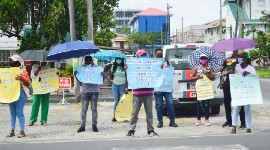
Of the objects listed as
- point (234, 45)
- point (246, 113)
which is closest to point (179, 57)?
point (234, 45)

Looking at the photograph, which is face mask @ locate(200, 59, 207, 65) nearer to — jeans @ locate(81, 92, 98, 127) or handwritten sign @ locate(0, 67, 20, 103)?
jeans @ locate(81, 92, 98, 127)

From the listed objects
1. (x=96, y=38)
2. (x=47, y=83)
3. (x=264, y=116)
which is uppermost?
(x=96, y=38)

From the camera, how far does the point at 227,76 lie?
10.8 meters

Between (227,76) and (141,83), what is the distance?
2445mm

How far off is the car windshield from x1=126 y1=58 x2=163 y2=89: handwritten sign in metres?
3.15

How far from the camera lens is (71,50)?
34.2 feet

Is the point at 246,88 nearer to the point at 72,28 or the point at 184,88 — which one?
the point at 184,88

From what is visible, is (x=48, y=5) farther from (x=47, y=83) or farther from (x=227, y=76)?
(x=227, y=76)

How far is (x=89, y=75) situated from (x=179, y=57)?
356cm

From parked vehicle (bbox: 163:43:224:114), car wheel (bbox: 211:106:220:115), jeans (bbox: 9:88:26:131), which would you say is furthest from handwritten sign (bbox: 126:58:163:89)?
car wheel (bbox: 211:106:220:115)

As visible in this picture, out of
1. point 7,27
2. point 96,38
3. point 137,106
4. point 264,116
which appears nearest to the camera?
point 137,106

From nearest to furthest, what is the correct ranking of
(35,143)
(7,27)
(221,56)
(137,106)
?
1. (35,143)
2. (137,106)
3. (221,56)
4. (7,27)

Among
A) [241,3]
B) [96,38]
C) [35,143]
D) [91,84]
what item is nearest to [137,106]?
[91,84]

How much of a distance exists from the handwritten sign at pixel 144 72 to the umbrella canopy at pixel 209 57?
1.72 metres
